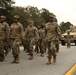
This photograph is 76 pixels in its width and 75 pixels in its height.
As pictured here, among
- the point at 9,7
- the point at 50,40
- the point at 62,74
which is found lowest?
the point at 62,74

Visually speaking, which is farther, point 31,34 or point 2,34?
point 31,34

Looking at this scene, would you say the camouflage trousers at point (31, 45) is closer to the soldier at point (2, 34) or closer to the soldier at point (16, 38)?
the soldier at point (2, 34)

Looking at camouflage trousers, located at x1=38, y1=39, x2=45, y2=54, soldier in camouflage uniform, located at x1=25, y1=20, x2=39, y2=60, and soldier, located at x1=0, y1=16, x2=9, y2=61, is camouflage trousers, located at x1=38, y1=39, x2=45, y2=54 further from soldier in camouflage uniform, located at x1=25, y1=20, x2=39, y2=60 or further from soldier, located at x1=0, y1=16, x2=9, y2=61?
soldier, located at x1=0, y1=16, x2=9, y2=61

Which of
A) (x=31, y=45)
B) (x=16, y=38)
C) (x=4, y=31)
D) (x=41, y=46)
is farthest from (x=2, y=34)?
(x=41, y=46)

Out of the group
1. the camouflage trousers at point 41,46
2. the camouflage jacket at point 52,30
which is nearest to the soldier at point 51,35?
the camouflage jacket at point 52,30

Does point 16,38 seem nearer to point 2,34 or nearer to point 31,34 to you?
point 2,34

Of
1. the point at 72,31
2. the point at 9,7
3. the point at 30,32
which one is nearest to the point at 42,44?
the point at 30,32

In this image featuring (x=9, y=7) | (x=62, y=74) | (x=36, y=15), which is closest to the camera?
(x=62, y=74)

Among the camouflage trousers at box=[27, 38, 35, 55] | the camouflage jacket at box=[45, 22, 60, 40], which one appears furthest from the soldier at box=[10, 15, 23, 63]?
the camouflage trousers at box=[27, 38, 35, 55]

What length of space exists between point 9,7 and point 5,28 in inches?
1315

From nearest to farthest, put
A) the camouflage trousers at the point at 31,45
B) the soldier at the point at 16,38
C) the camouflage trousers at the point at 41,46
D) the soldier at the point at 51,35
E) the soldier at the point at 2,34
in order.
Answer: the soldier at the point at 51,35, the soldier at the point at 16,38, the soldier at the point at 2,34, the camouflage trousers at the point at 31,45, the camouflage trousers at the point at 41,46

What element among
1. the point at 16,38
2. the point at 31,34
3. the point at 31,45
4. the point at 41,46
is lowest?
the point at 41,46

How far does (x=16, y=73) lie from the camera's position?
11352 millimetres

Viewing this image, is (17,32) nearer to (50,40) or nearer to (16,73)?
(50,40)
